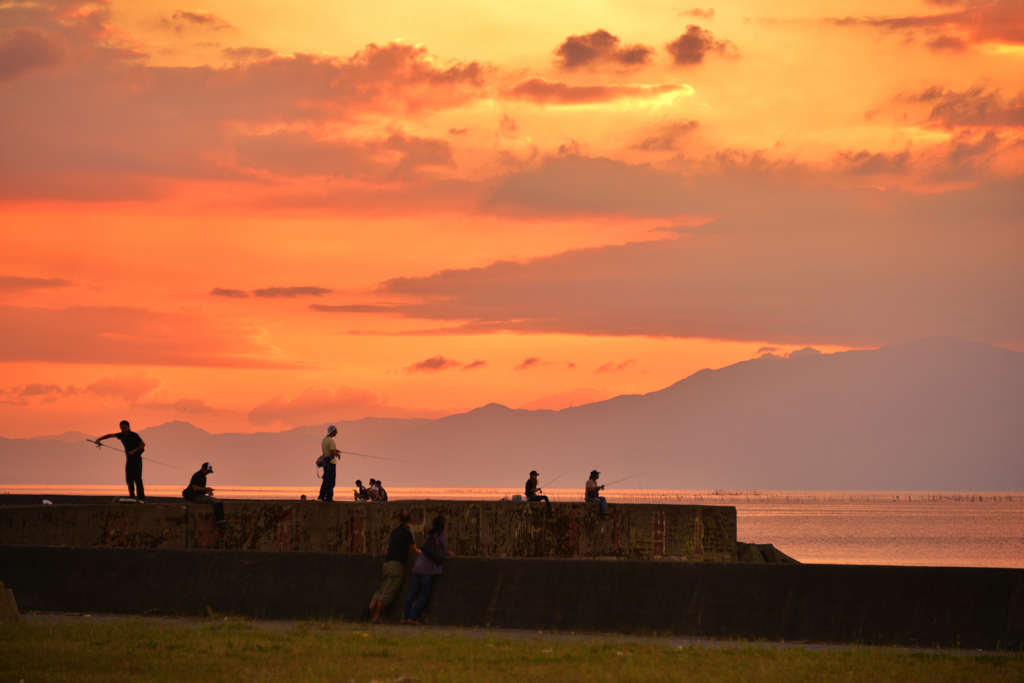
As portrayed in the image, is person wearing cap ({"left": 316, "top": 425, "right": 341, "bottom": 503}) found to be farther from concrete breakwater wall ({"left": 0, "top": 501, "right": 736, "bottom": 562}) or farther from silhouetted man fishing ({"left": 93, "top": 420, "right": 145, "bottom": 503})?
silhouetted man fishing ({"left": 93, "top": 420, "right": 145, "bottom": 503})

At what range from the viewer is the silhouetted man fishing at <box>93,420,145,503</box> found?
2252cm

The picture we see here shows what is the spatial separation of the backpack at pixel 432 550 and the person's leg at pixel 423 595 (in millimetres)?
256

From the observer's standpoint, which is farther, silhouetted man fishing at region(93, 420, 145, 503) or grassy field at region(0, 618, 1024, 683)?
silhouetted man fishing at region(93, 420, 145, 503)

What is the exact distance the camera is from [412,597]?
52.9ft

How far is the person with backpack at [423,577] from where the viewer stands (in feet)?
52.6

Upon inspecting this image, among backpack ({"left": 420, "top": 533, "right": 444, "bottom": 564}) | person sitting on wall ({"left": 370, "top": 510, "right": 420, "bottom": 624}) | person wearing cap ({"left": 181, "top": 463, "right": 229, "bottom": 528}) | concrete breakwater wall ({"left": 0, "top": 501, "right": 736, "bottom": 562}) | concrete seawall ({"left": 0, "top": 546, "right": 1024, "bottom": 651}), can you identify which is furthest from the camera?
person wearing cap ({"left": 181, "top": 463, "right": 229, "bottom": 528})

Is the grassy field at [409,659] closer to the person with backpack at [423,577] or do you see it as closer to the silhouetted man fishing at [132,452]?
the person with backpack at [423,577]

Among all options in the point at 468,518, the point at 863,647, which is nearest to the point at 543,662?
the point at 863,647

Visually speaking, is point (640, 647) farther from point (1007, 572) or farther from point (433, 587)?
point (1007, 572)

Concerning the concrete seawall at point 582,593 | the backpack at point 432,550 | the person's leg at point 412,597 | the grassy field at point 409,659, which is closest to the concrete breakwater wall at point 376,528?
the concrete seawall at point 582,593

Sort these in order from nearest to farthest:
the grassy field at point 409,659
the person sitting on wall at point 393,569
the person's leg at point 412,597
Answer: the grassy field at point 409,659 < the person's leg at point 412,597 < the person sitting on wall at point 393,569

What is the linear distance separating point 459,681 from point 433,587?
4.74 meters

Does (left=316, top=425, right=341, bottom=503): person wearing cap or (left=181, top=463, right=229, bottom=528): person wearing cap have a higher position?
(left=316, top=425, right=341, bottom=503): person wearing cap

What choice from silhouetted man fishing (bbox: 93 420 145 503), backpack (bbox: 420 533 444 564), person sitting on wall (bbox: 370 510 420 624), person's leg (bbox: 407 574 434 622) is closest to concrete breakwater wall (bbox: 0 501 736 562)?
silhouetted man fishing (bbox: 93 420 145 503)
